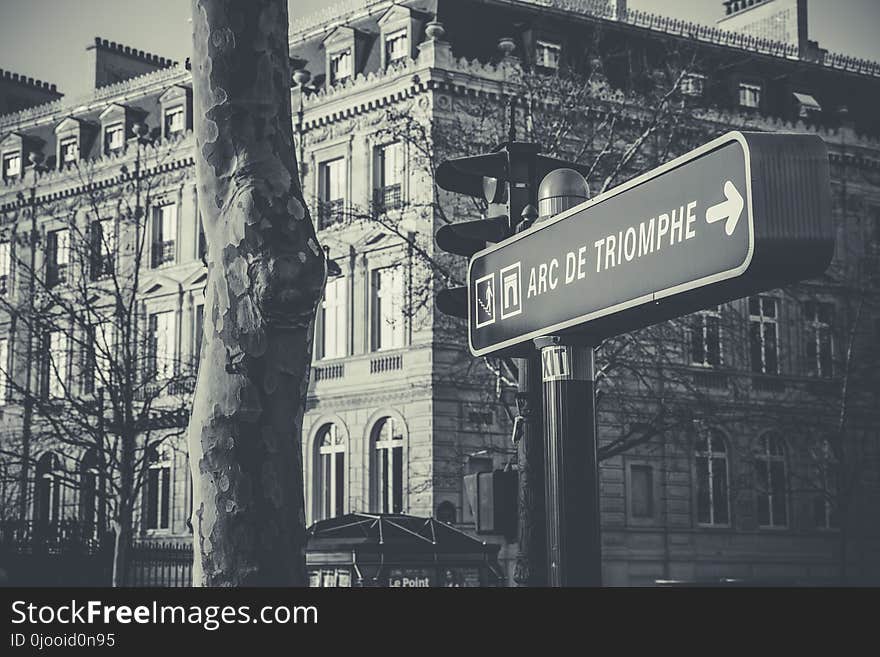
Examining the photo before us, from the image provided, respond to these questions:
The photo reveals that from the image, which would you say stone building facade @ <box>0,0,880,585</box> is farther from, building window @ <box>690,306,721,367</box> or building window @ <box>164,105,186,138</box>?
building window @ <box>690,306,721,367</box>

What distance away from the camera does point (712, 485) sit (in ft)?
128

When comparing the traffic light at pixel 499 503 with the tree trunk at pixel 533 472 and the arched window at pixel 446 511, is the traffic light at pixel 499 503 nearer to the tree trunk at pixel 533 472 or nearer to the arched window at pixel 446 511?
the tree trunk at pixel 533 472

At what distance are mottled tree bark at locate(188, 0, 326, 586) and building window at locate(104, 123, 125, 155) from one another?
38.9 meters

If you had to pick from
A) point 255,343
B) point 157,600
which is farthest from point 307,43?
point 157,600

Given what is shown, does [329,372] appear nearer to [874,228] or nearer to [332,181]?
[332,181]

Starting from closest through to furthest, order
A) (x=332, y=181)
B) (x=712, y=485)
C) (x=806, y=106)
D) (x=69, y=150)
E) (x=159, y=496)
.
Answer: (x=332, y=181)
(x=712, y=485)
(x=159, y=496)
(x=806, y=106)
(x=69, y=150)

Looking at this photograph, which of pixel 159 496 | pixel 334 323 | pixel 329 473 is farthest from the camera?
pixel 159 496

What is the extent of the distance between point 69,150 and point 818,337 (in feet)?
Answer: 79.9

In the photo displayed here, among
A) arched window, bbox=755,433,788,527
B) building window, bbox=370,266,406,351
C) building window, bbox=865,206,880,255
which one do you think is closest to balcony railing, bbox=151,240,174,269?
building window, bbox=370,266,406,351

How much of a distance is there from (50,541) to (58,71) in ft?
72.2

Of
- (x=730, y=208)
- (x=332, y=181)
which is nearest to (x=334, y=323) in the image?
(x=332, y=181)

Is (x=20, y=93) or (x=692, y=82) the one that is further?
(x=20, y=93)

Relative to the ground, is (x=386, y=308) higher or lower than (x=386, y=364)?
higher

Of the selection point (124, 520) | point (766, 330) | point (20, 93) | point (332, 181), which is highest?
point (20, 93)
